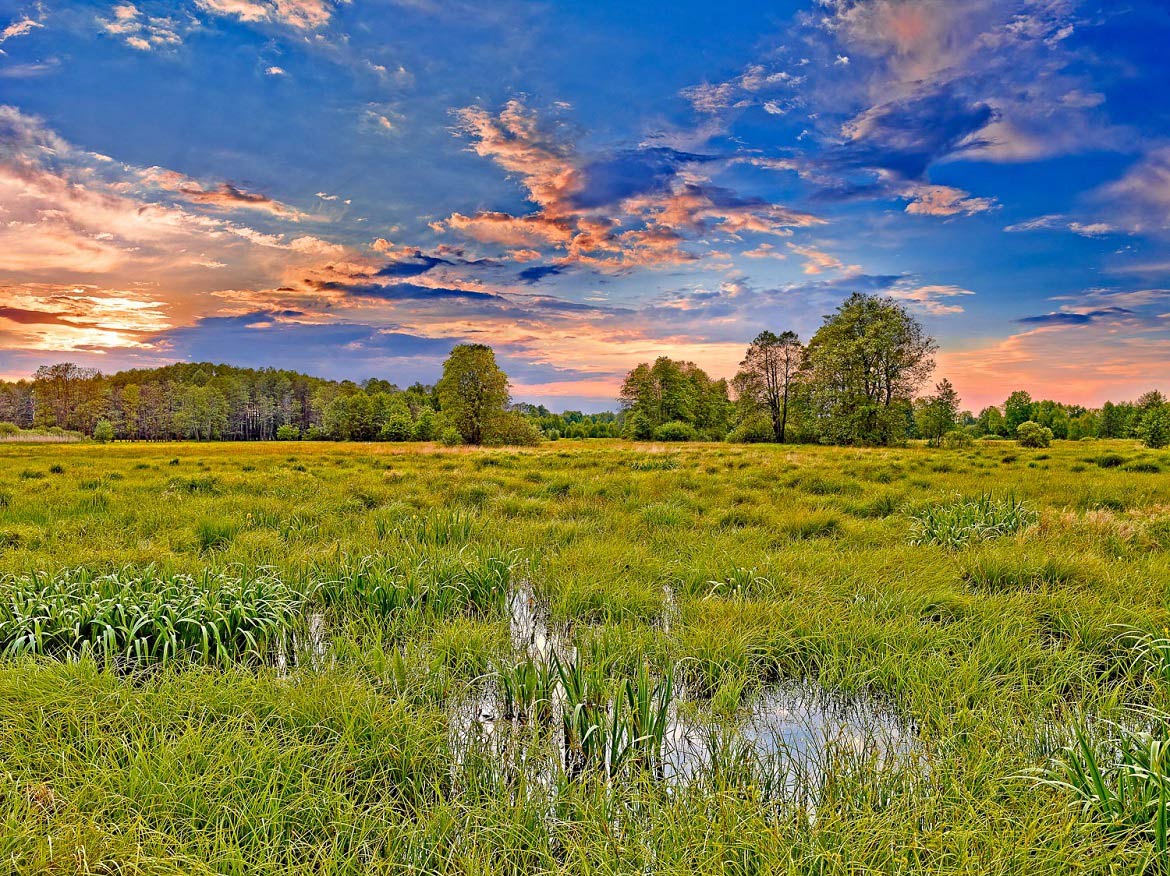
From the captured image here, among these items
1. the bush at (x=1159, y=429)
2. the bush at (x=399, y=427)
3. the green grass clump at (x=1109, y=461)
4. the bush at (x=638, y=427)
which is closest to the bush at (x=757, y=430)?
the bush at (x=638, y=427)

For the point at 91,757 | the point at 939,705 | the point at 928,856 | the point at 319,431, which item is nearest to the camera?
the point at 928,856

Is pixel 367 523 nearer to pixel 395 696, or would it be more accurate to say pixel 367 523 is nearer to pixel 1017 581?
pixel 395 696

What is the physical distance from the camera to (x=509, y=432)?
46406 millimetres

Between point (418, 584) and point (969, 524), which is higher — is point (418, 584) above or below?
below

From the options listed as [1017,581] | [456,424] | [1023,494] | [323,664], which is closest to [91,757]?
[323,664]

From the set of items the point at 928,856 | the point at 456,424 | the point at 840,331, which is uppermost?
the point at 840,331

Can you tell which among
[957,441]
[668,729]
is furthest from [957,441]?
[668,729]

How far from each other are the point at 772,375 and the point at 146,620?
179ft

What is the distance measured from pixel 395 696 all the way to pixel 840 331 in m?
46.6

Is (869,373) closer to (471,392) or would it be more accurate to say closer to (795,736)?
(471,392)

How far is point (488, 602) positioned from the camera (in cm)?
506

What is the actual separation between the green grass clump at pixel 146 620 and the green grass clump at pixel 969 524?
7936 millimetres

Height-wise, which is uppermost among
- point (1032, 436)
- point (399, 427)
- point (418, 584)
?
Result: point (399, 427)

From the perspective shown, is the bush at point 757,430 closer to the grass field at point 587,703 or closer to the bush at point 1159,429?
the bush at point 1159,429
